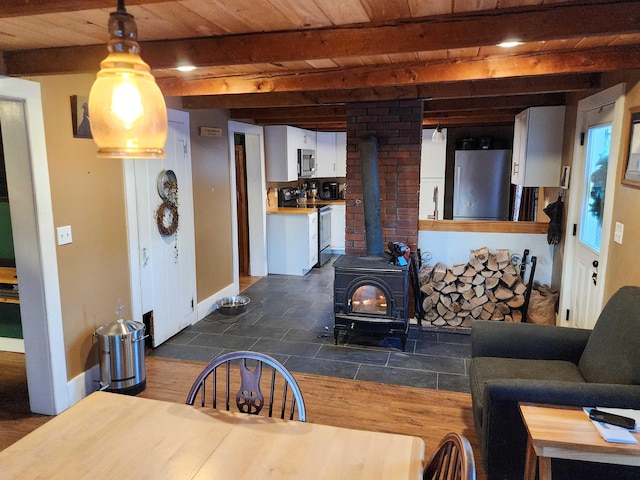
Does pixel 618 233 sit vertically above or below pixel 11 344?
above

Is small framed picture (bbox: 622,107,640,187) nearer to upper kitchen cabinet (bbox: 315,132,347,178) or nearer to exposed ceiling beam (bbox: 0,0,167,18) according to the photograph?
exposed ceiling beam (bbox: 0,0,167,18)

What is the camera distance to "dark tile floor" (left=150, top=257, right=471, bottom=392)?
3.45 meters

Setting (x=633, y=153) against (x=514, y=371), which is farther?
(x=633, y=153)

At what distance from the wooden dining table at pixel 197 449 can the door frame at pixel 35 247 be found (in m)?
1.44

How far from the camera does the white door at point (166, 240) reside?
3639mm

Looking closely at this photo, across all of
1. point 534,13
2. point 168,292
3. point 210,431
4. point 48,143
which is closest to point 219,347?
point 168,292

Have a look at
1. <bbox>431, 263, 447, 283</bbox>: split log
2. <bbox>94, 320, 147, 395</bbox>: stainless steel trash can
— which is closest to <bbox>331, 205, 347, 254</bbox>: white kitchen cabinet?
<bbox>431, 263, 447, 283</bbox>: split log

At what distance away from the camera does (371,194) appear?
4109 mm

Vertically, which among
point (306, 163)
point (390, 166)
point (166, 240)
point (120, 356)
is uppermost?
point (306, 163)

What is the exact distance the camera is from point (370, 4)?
183cm

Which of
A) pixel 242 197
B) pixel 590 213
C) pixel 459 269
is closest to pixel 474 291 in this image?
pixel 459 269

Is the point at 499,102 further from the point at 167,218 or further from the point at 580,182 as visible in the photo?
the point at 167,218

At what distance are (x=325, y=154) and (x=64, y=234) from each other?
5.16 meters

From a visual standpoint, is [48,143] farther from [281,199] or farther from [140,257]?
[281,199]
